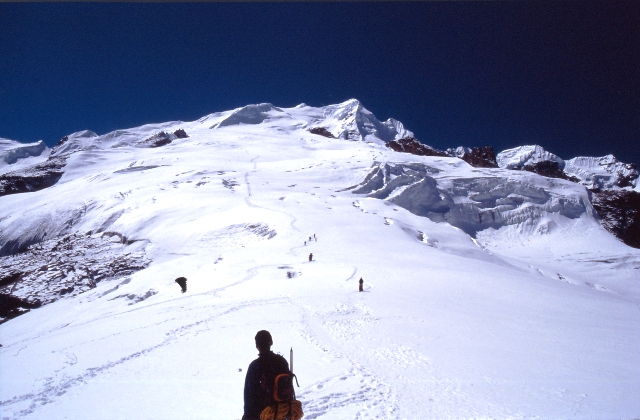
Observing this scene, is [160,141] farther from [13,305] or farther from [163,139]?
[13,305]

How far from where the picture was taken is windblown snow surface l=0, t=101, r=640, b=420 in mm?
8273

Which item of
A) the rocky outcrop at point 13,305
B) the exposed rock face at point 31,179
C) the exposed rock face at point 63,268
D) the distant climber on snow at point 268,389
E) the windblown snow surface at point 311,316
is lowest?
the rocky outcrop at point 13,305

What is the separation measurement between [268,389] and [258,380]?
0.19 metres

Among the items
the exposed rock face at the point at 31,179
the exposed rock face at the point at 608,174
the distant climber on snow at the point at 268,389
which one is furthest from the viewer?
the exposed rock face at the point at 608,174

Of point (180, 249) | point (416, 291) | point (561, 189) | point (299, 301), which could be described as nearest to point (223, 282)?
point (299, 301)

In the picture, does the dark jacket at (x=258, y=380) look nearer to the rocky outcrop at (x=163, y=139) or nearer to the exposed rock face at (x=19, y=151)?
the rocky outcrop at (x=163, y=139)

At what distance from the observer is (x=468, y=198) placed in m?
74.1

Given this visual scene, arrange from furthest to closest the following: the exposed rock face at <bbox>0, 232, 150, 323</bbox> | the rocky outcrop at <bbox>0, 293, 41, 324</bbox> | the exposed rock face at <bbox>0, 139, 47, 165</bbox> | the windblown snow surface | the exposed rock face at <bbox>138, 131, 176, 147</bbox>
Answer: the exposed rock face at <bbox>0, 139, 47, 165</bbox>
the exposed rock face at <bbox>138, 131, 176, 147</bbox>
the exposed rock face at <bbox>0, 232, 150, 323</bbox>
the rocky outcrop at <bbox>0, 293, 41, 324</bbox>
the windblown snow surface

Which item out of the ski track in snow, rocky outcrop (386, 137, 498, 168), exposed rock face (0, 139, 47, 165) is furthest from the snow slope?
the ski track in snow

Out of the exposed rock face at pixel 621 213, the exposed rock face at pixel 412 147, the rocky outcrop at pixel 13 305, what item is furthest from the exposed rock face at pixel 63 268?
the exposed rock face at pixel 412 147

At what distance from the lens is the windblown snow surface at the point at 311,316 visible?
27.1 ft

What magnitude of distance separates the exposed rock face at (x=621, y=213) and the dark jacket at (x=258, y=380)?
8447 centimetres

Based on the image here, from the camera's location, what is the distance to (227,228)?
132 ft

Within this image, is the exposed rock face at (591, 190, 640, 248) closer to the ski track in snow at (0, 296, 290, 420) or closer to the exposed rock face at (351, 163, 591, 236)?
the exposed rock face at (351, 163, 591, 236)
